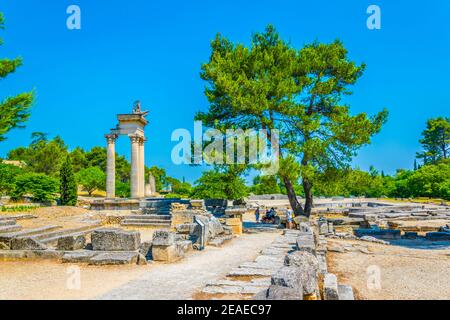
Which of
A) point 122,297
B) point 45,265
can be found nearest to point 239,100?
point 45,265

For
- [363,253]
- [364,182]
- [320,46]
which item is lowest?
[363,253]

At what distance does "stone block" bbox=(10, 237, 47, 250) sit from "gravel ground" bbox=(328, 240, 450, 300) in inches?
333

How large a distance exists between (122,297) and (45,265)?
4.50 metres

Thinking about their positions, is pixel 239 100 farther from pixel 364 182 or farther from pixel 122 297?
pixel 122 297

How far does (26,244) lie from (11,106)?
450 centimetres

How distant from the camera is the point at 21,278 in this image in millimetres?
8531

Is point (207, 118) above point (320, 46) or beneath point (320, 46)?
beneath

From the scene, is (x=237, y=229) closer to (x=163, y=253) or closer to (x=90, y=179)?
(x=163, y=253)

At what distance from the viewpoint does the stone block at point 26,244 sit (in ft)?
36.7

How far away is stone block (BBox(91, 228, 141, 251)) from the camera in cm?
1123

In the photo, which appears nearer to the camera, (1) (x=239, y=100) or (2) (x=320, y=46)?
(1) (x=239, y=100)

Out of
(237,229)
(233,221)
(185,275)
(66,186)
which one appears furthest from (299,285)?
(66,186)
